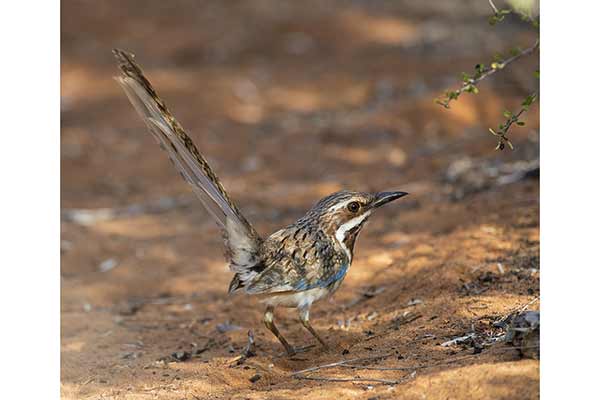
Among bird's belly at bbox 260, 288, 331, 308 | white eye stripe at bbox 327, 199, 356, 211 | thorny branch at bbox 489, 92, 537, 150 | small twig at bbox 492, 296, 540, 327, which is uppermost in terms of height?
thorny branch at bbox 489, 92, 537, 150

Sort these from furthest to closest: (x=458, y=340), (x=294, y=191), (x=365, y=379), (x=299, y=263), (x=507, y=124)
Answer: (x=294, y=191), (x=299, y=263), (x=458, y=340), (x=507, y=124), (x=365, y=379)

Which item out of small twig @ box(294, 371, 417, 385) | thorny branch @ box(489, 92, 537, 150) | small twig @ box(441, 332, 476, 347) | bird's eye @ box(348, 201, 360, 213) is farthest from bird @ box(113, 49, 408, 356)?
thorny branch @ box(489, 92, 537, 150)

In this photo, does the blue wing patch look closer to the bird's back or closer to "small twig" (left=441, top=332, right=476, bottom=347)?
the bird's back

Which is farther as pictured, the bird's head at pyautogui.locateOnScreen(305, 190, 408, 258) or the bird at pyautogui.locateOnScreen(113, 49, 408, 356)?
the bird's head at pyautogui.locateOnScreen(305, 190, 408, 258)

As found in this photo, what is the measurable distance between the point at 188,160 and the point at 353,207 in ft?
4.06

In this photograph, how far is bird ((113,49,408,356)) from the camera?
4.62 meters

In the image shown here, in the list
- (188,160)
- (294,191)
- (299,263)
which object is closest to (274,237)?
(299,263)

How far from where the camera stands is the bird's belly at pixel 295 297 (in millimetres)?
5059

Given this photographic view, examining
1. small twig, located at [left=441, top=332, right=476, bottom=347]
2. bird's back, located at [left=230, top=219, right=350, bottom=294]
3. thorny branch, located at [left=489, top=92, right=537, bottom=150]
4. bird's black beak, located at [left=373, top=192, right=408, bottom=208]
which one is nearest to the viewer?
thorny branch, located at [left=489, top=92, right=537, bottom=150]

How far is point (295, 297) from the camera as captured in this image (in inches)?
200

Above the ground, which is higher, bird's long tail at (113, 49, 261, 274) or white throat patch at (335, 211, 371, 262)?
bird's long tail at (113, 49, 261, 274)

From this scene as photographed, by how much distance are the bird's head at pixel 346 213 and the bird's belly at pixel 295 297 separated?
391 millimetres

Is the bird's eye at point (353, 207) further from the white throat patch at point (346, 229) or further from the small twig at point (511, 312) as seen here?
the small twig at point (511, 312)

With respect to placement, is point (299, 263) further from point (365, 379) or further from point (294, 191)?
point (294, 191)
